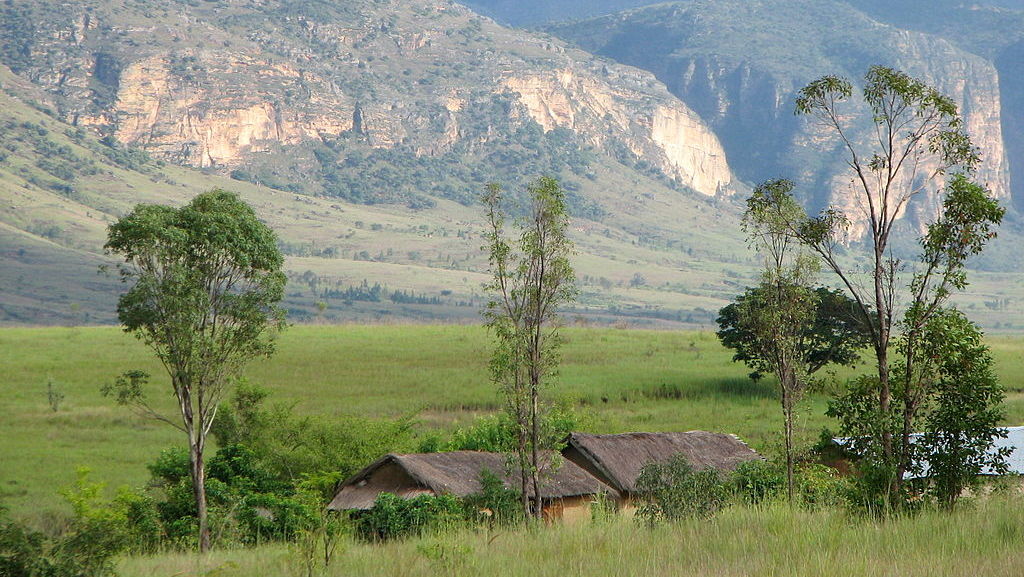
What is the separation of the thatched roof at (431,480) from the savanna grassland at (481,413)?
5.94m

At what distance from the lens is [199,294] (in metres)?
24.6

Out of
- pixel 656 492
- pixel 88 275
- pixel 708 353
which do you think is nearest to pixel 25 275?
pixel 88 275

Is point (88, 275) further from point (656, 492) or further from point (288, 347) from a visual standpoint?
point (656, 492)

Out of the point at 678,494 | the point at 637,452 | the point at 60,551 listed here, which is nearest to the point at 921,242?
the point at 678,494

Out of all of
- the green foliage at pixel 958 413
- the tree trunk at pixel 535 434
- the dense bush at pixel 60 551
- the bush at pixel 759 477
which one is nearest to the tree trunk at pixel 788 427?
the bush at pixel 759 477

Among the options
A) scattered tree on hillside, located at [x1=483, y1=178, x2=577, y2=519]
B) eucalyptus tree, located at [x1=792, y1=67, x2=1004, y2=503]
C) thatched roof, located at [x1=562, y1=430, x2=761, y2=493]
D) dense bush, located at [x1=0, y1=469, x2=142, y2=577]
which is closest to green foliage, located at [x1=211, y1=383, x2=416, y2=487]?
thatched roof, located at [x1=562, y1=430, x2=761, y2=493]

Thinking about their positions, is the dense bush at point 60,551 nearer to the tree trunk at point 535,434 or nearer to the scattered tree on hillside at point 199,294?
the scattered tree on hillside at point 199,294

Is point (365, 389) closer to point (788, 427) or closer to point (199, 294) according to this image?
point (199, 294)

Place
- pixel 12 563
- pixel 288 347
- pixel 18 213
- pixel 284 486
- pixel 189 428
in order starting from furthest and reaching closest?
pixel 18 213
pixel 288 347
pixel 284 486
pixel 189 428
pixel 12 563

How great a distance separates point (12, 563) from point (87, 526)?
103cm

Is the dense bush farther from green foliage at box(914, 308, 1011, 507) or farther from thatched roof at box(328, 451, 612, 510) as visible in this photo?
thatched roof at box(328, 451, 612, 510)

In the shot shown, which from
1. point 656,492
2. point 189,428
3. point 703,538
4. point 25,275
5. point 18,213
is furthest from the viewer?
point 18,213

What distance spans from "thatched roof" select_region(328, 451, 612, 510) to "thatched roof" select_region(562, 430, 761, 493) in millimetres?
1532

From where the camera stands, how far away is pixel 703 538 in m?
11.9
